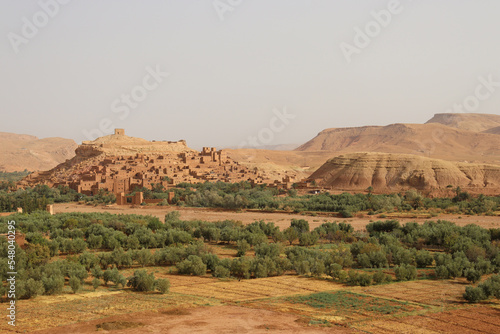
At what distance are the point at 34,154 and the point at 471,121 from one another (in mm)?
126457

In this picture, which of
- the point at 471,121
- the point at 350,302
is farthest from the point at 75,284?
the point at 471,121

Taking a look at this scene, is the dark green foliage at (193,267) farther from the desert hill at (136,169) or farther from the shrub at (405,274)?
the desert hill at (136,169)

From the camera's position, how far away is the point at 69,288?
625 inches

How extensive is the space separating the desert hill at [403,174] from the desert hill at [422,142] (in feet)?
104

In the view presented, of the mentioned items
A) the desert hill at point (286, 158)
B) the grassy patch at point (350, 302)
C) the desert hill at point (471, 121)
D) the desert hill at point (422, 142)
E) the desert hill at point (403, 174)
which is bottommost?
the grassy patch at point (350, 302)

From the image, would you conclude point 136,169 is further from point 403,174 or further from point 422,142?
point 422,142

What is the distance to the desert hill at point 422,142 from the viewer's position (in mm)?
103512

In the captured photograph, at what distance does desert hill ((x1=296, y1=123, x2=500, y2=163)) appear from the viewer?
104 m

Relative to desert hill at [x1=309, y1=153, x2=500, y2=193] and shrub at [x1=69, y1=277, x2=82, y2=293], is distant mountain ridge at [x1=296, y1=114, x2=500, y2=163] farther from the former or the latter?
shrub at [x1=69, y1=277, x2=82, y2=293]

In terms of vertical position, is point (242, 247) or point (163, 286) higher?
point (163, 286)

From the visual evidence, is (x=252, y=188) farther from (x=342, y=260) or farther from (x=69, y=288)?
(x=69, y=288)

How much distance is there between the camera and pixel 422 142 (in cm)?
11844

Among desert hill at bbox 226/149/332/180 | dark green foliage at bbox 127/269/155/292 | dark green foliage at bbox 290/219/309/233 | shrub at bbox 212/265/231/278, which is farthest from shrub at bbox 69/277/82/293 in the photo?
desert hill at bbox 226/149/332/180

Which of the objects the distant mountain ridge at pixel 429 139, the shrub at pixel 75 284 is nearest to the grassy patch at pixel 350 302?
the shrub at pixel 75 284
